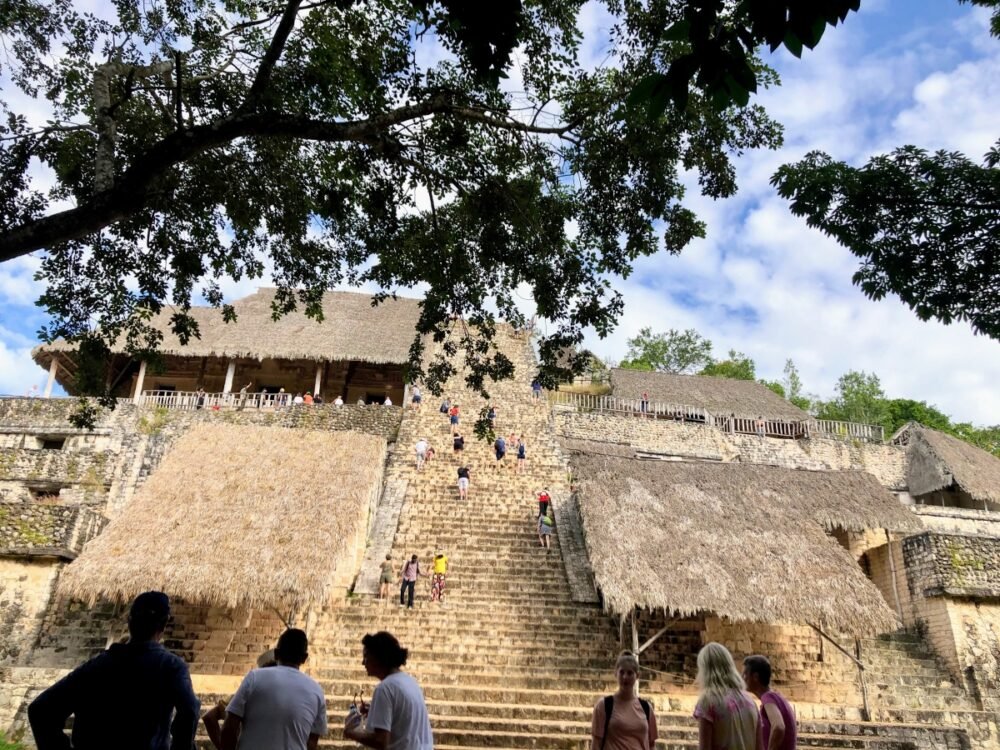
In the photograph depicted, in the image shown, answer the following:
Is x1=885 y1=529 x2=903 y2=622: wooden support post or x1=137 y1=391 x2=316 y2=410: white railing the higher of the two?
x1=137 y1=391 x2=316 y2=410: white railing

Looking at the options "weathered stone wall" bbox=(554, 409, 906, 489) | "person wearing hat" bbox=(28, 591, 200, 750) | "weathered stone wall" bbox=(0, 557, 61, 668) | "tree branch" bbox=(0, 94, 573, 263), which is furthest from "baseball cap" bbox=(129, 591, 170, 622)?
"weathered stone wall" bbox=(554, 409, 906, 489)

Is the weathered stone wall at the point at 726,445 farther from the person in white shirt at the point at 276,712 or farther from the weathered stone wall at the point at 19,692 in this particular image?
the person in white shirt at the point at 276,712

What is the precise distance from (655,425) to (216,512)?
14508 millimetres

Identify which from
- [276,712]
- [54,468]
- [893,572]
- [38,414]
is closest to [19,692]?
[54,468]

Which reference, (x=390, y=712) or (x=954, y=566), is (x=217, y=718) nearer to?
(x=390, y=712)

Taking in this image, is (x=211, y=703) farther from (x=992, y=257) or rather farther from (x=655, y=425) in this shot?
(x=655, y=425)

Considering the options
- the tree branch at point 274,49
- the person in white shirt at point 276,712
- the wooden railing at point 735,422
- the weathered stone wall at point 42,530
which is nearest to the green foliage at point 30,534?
the weathered stone wall at point 42,530

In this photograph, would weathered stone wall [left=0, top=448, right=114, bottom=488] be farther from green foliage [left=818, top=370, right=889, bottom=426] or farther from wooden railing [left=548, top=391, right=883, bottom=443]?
green foliage [left=818, top=370, right=889, bottom=426]

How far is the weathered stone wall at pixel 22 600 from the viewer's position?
35.7 ft

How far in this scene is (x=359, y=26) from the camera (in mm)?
6871

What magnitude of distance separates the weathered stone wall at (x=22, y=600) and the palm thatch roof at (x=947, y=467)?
21.3 m

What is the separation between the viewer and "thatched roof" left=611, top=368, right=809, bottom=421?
85.0 feet

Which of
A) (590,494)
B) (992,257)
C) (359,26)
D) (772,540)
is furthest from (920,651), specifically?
(359,26)

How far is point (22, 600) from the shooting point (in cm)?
1115
